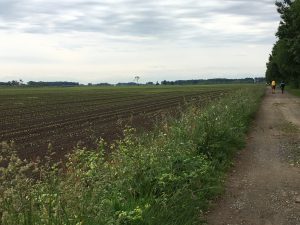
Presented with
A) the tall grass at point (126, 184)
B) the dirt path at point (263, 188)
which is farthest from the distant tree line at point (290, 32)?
the tall grass at point (126, 184)

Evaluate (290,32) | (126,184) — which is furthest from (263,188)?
(290,32)

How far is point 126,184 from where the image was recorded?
6.70 m

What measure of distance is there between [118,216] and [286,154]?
7.78 m

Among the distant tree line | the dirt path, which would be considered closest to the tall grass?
the dirt path

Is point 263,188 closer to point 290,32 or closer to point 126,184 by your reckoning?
point 126,184

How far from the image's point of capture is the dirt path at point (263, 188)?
6752 mm

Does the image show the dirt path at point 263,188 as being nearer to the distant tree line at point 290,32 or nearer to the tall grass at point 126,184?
the tall grass at point 126,184

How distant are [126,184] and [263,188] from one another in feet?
9.61

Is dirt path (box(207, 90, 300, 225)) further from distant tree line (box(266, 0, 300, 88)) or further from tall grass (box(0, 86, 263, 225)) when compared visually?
distant tree line (box(266, 0, 300, 88))

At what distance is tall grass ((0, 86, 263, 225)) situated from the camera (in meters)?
4.32

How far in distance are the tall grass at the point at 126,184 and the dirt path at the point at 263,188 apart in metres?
0.30

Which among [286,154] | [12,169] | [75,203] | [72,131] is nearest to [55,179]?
[75,203]

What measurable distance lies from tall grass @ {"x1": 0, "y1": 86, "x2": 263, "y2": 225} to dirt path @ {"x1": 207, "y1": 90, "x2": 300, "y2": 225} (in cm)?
30

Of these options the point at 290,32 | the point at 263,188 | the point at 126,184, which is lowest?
the point at 263,188
